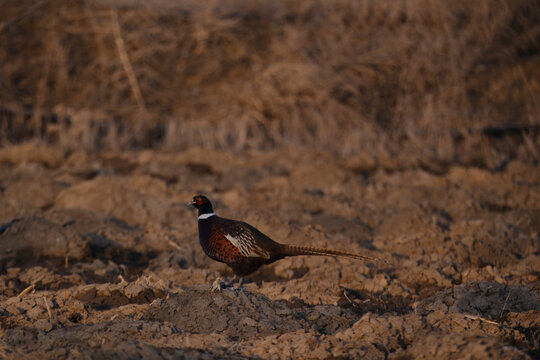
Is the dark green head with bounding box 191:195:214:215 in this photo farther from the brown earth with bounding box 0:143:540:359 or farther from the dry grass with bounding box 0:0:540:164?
the dry grass with bounding box 0:0:540:164

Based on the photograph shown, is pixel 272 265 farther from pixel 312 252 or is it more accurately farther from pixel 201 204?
pixel 312 252

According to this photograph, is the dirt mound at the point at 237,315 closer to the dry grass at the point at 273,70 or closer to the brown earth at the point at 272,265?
the brown earth at the point at 272,265

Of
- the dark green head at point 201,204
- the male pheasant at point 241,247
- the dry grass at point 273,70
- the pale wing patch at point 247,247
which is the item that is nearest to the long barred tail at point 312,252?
the male pheasant at point 241,247

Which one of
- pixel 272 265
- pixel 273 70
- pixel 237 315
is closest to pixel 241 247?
pixel 237 315

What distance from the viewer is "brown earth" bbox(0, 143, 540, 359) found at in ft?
10.8

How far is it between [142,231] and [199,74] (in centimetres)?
618

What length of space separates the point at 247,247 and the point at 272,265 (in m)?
1.22

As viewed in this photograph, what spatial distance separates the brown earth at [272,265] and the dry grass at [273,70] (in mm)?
1805

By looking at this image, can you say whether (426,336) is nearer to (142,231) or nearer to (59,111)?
(142,231)

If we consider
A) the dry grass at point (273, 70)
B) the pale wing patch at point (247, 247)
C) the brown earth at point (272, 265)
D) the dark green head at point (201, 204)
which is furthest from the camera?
the dry grass at point (273, 70)

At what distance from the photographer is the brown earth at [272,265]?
3287 mm

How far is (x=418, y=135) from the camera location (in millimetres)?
10141

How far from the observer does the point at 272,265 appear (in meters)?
5.20

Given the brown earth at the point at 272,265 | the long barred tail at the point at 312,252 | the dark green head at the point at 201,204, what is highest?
the dark green head at the point at 201,204
